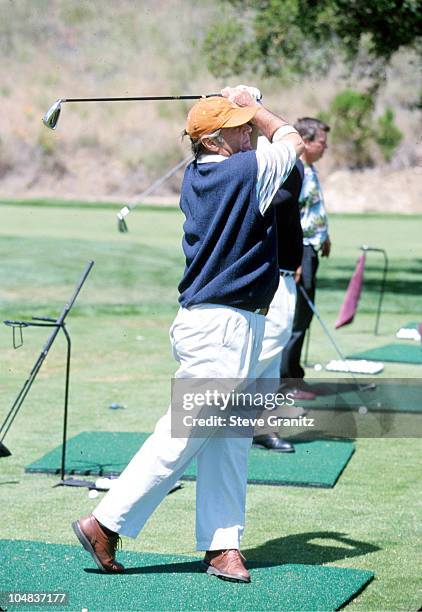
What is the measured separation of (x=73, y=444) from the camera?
8156mm

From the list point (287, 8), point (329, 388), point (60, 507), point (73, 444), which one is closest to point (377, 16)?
point (287, 8)

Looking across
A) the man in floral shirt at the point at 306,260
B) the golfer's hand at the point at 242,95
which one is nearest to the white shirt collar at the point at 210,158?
the golfer's hand at the point at 242,95

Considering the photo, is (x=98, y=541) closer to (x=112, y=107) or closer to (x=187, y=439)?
(x=187, y=439)

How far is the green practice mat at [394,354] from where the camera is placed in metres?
12.3

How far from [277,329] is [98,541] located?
2.58 m

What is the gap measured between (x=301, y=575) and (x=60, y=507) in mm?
1704

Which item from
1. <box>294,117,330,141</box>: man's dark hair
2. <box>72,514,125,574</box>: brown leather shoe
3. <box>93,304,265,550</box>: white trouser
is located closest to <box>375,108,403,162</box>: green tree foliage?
<box>294,117,330,141</box>: man's dark hair

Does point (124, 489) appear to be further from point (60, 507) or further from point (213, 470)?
point (60, 507)

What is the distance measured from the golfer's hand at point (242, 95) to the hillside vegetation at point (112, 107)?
4185cm

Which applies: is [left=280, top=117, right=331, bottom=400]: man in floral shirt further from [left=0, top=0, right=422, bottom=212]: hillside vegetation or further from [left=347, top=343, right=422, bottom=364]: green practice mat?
[left=0, top=0, right=422, bottom=212]: hillside vegetation

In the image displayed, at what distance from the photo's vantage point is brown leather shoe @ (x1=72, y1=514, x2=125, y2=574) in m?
5.34

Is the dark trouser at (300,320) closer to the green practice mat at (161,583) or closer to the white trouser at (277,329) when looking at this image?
the white trouser at (277,329)

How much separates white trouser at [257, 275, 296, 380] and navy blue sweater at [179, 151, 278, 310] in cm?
166

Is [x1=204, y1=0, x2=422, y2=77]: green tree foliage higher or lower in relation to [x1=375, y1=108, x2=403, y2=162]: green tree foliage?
higher
